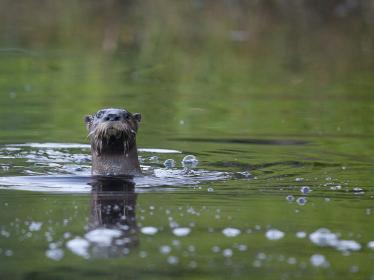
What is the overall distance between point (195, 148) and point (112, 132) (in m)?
1.80

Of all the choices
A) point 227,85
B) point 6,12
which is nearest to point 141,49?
point 227,85

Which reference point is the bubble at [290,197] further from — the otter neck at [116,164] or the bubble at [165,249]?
the bubble at [165,249]

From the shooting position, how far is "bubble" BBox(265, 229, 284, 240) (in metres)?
6.53

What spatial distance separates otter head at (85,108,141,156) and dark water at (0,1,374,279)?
0.88 ft

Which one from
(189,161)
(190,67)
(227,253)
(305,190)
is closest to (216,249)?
(227,253)

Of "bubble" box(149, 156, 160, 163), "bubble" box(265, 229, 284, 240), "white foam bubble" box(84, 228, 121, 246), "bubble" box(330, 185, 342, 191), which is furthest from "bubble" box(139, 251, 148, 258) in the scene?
"bubble" box(149, 156, 160, 163)

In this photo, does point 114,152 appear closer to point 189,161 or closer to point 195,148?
point 189,161

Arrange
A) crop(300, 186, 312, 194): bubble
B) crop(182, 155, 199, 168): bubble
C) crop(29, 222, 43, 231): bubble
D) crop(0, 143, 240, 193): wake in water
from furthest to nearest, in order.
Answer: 1. crop(182, 155, 199, 168): bubble
2. crop(0, 143, 240, 193): wake in water
3. crop(300, 186, 312, 194): bubble
4. crop(29, 222, 43, 231): bubble

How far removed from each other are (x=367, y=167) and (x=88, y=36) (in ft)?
41.8

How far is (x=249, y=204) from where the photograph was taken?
7.61 m

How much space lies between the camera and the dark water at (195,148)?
612 centimetres

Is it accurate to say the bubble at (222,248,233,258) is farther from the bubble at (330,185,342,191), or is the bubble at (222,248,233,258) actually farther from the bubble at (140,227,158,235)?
the bubble at (330,185,342,191)

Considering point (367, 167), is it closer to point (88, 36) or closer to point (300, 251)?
point (300, 251)

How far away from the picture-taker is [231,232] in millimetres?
6672
